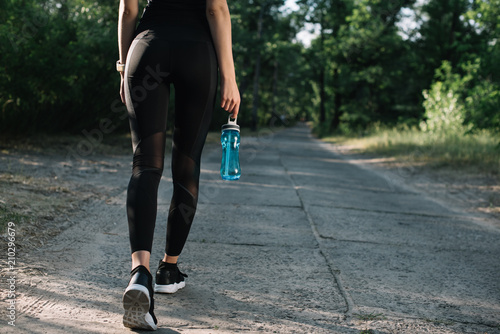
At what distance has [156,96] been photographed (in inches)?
92.0

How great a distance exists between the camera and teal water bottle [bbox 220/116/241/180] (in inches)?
99.6

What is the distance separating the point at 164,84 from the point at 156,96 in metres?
0.08

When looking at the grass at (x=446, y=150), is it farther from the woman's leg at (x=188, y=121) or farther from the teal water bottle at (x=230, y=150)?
the woman's leg at (x=188, y=121)

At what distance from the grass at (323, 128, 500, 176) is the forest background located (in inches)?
3.6

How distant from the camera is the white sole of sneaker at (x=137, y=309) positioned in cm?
207

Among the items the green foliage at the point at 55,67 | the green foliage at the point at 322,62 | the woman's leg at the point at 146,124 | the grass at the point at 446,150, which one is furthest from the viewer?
the grass at the point at 446,150

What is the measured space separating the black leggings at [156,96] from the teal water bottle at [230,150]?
134 mm

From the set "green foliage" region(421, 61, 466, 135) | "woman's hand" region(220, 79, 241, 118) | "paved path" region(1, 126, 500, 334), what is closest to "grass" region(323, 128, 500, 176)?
"green foliage" region(421, 61, 466, 135)

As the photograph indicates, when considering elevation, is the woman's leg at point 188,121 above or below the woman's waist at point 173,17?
below

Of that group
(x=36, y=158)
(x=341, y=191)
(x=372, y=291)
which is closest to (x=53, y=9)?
(x=36, y=158)

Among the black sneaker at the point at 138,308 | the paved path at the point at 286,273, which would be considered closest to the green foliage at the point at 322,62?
the paved path at the point at 286,273

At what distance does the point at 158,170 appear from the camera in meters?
2.36

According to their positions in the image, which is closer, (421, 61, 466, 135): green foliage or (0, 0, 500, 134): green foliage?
(0, 0, 500, 134): green foliage

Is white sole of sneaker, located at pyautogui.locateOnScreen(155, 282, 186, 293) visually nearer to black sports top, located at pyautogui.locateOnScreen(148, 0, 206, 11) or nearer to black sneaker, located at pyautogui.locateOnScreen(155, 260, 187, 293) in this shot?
black sneaker, located at pyautogui.locateOnScreen(155, 260, 187, 293)
